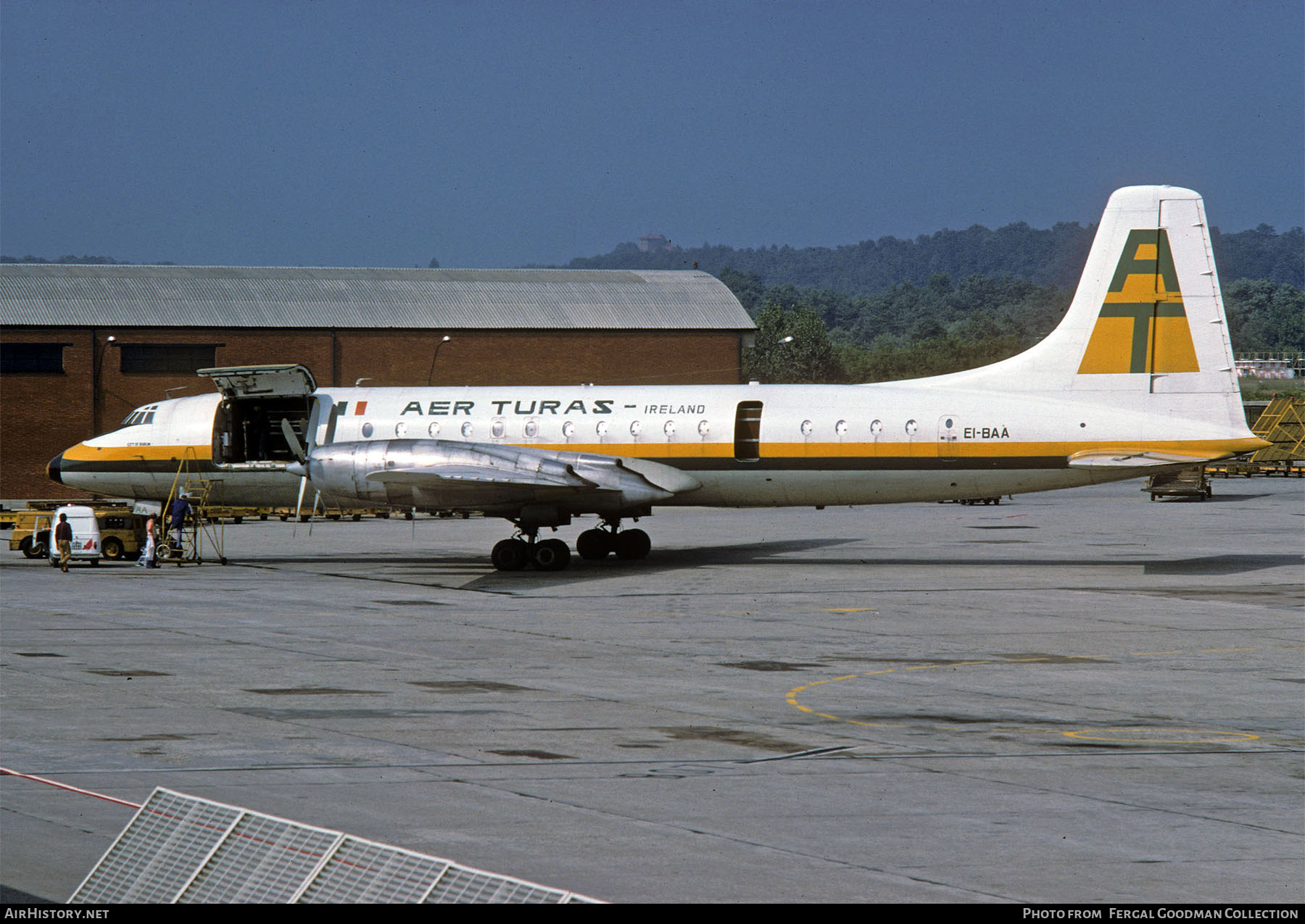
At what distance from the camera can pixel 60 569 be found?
33.2 metres

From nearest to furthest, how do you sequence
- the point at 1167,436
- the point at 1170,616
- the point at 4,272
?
the point at 1170,616 < the point at 1167,436 < the point at 4,272

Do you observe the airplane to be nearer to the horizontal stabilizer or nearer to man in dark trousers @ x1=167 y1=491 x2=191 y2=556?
the horizontal stabilizer

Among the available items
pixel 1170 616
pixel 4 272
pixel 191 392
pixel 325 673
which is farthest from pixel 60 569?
pixel 4 272

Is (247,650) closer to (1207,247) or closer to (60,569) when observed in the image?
(60,569)

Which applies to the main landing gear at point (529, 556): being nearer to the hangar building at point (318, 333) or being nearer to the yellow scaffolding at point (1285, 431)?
the hangar building at point (318, 333)

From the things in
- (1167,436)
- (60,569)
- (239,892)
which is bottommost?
(60,569)

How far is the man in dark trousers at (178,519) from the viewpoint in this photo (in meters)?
34.8

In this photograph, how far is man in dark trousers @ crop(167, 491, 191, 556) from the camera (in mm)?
34844

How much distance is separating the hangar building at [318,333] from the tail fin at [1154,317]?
145 ft

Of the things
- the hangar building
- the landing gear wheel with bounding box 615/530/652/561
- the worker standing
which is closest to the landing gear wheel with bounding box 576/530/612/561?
the landing gear wheel with bounding box 615/530/652/561

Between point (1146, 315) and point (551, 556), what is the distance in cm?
1488

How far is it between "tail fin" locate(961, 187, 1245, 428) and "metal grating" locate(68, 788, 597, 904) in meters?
26.6
